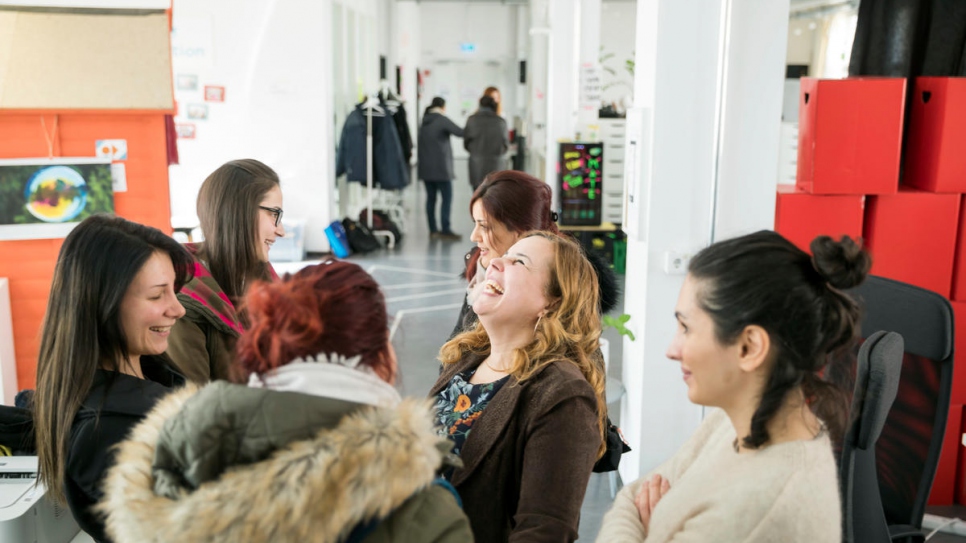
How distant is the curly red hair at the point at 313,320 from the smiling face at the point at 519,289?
0.81 metres

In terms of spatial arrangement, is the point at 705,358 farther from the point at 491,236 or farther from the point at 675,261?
the point at 675,261

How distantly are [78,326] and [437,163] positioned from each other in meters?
9.43

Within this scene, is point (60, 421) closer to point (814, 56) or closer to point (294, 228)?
point (294, 228)

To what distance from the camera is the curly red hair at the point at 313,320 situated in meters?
1.29

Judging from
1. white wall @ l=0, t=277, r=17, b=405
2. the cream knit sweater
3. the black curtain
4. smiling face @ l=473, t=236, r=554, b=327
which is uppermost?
the black curtain

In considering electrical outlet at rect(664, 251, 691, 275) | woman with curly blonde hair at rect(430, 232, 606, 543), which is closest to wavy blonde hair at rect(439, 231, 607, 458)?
woman with curly blonde hair at rect(430, 232, 606, 543)

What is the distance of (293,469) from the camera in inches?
47.3

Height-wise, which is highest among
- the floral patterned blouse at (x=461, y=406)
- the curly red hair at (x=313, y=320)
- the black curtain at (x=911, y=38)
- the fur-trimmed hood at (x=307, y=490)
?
the black curtain at (x=911, y=38)

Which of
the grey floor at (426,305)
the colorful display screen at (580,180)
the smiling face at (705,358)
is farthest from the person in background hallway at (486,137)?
the smiling face at (705,358)

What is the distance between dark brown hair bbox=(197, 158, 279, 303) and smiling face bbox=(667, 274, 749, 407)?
4.95 ft

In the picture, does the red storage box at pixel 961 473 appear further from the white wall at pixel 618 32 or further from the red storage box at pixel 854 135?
the white wall at pixel 618 32

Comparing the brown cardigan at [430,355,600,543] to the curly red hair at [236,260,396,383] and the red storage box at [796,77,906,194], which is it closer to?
the curly red hair at [236,260,396,383]

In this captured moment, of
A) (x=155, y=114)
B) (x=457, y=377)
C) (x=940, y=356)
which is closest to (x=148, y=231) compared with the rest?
(x=457, y=377)

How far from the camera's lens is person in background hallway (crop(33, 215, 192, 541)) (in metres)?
1.83
